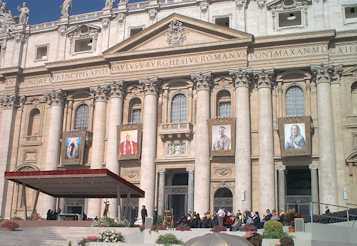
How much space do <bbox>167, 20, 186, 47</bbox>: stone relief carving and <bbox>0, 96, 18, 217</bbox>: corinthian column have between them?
620 inches

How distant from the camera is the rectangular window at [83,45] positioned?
158 ft

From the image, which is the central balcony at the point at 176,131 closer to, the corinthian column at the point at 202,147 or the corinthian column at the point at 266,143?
the corinthian column at the point at 202,147

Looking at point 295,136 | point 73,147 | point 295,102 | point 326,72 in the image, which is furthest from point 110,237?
point 326,72

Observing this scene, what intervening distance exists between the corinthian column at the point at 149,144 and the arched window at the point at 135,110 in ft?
5.66

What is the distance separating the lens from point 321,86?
128ft

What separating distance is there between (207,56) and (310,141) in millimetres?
10444

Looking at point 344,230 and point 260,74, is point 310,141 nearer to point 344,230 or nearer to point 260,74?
point 260,74

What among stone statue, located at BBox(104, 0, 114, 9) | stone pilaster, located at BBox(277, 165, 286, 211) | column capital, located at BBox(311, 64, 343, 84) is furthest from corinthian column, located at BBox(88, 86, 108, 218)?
column capital, located at BBox(311, 64, 343, 84)

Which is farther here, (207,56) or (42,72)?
(42,72)

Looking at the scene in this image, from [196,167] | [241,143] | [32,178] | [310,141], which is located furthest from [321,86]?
[32,178]

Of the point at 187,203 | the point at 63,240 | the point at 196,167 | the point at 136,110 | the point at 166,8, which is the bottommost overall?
the point at 63,240

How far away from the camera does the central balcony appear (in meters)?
41.0

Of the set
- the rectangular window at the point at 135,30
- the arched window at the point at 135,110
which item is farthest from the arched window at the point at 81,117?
the rectangular window at the point at 135,30

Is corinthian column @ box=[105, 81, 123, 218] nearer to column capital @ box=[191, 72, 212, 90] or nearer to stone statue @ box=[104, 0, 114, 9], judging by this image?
column capital @ box=[191, 72, 212, 90]
